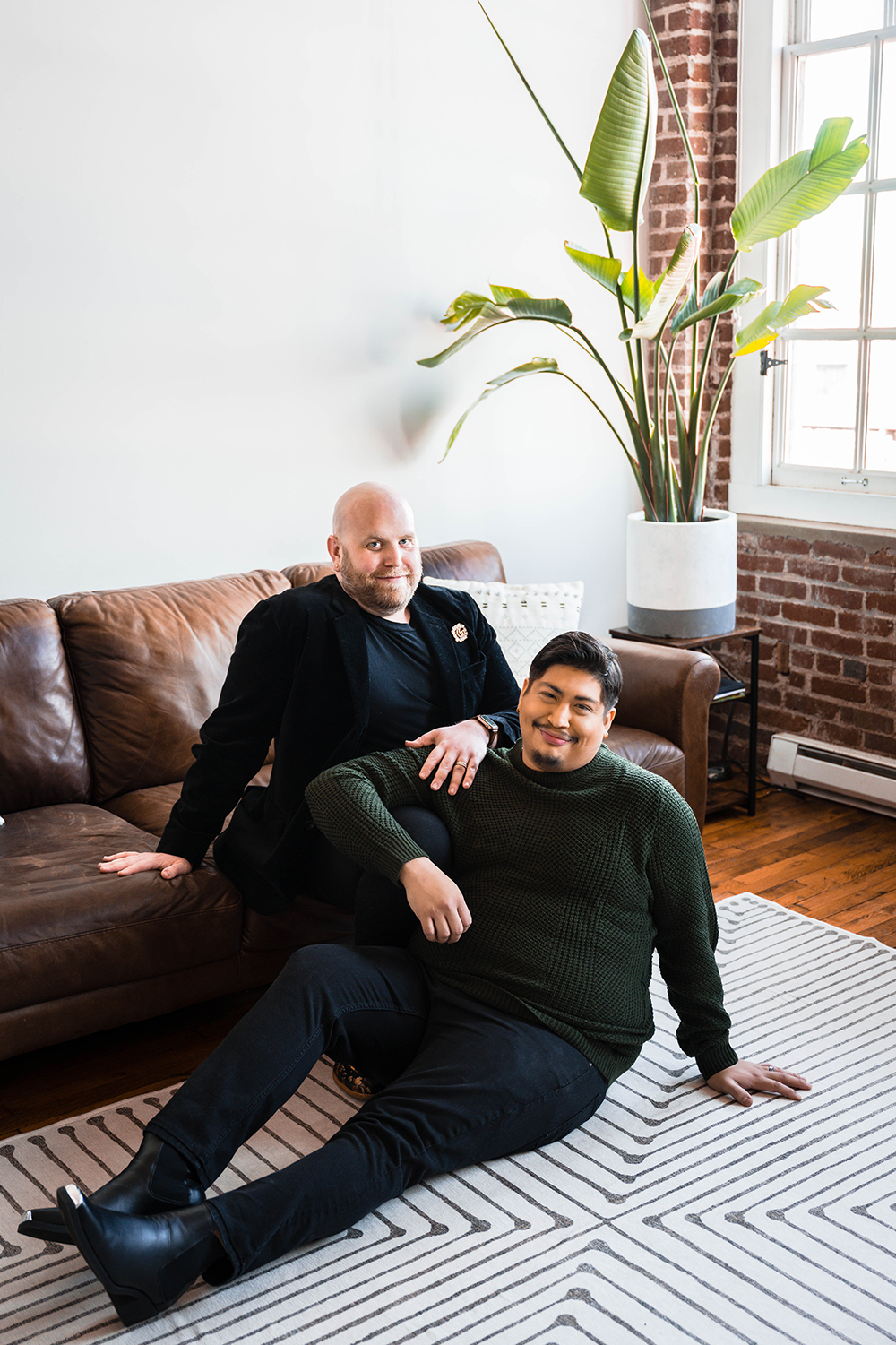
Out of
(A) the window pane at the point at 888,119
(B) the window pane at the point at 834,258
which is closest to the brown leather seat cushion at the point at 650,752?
(B) the window pane at the point at 834,258

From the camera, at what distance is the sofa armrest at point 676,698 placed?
3166 mm

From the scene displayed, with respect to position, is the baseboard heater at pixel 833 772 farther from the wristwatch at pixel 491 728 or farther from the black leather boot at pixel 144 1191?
the black leather boot at pixel 144 1191

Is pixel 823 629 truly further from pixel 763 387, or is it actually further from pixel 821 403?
pixel 763 387

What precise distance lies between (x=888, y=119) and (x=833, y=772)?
200 cm

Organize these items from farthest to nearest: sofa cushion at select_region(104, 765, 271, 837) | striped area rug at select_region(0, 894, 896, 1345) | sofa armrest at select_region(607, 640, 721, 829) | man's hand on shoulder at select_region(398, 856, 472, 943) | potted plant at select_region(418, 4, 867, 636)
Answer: sofa armrest at select_region(607, 640, 721, 829), potted plant at select_region(418, 4, 867, 636), sofa cushion at select_region(104, 765, 271, 837), man's hand on shoulder at select_region(398, 856, 472, 943), striped area rug at select_region(0, 894, 896, 1345)

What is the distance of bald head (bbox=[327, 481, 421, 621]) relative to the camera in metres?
2.26

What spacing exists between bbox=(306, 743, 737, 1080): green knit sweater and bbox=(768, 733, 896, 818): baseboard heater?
71.3 inches

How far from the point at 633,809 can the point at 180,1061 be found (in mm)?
1084

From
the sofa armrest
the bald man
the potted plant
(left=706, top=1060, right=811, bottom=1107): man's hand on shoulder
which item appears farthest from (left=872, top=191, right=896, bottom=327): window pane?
(left=706, top=1060, right=811, bottom=1107): man's hand on shoulder

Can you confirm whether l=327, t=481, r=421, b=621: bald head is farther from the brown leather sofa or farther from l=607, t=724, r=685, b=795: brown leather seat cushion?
l=607, t=724, r=685, b=795: brown leather seat cushion

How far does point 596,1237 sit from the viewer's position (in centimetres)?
179

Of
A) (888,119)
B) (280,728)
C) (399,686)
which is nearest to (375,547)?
(399,686)

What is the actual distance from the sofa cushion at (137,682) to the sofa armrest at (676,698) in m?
1.13

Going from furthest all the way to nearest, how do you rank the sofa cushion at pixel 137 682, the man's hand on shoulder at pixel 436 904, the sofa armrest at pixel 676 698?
the sofa armrest at pixel 676 698 → the sofa cushion at pixel 137 682 → the man's hand on shoulder at pixel 436 904
